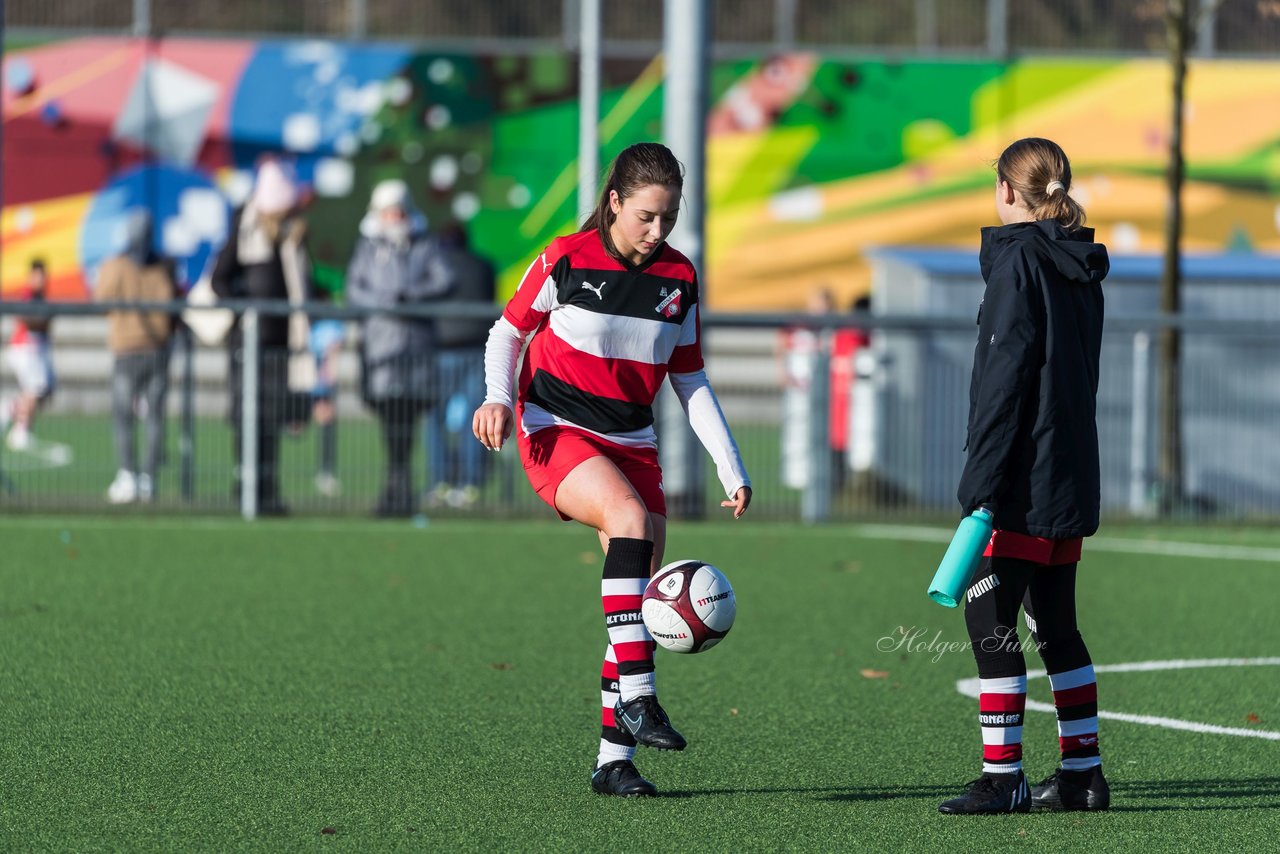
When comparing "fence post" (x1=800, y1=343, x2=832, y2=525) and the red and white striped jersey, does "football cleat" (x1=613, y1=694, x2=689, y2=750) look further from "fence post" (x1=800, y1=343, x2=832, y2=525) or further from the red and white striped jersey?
"fence post" (x1=800, y1=343, x2=832, y2=525)

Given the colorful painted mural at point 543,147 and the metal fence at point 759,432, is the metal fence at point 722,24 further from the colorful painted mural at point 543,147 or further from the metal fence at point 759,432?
the metal fence at point 759,432

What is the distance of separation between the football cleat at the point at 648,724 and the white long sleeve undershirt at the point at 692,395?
68 cm

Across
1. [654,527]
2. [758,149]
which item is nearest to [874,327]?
[654,527]

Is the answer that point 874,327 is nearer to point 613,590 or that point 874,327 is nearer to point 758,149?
point 613,590

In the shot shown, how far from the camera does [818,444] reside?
44.4 ft

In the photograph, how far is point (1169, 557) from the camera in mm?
12156

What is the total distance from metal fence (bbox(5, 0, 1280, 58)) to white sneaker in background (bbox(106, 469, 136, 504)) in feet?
51.2

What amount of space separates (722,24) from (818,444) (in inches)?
631

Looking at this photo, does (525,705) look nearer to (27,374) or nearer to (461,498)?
(461,498)

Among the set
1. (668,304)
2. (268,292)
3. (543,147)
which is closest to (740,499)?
(668,304)

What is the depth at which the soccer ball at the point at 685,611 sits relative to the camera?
5.79 m

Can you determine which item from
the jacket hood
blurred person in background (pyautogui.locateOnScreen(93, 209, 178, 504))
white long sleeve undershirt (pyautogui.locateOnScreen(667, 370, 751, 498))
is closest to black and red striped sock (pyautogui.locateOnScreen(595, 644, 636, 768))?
white long sleeve undershirt (pyautogui.locateOnScreen(667, 370, 751, 498))

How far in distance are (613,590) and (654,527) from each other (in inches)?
10.7

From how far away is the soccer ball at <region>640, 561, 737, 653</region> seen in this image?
579cm
